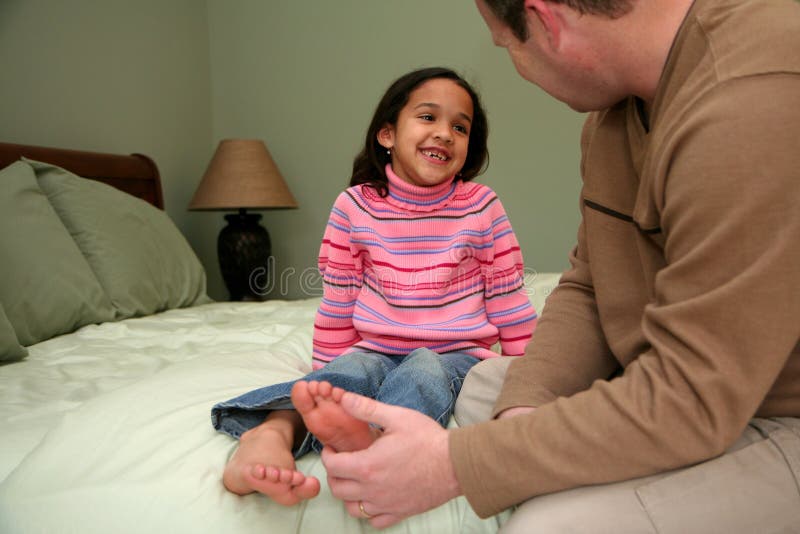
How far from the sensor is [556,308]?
0.95m

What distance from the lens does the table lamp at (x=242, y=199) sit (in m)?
2.90

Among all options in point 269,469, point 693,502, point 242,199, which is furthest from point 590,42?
point 242,199

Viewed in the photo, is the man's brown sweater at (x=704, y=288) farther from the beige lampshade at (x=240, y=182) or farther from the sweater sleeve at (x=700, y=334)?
the beige lampshade at (x=240, y=182)

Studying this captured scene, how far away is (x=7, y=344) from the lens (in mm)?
1402

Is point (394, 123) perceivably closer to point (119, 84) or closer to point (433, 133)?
point (433, 133)

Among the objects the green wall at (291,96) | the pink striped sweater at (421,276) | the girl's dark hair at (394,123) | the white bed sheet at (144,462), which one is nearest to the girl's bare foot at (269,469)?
the white bed sheet at (144,462)

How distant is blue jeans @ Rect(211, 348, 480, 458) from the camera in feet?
2.96

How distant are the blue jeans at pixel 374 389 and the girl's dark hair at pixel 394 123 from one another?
45cm

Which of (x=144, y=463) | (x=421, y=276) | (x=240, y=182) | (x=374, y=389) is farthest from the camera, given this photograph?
(x=240, y=182)

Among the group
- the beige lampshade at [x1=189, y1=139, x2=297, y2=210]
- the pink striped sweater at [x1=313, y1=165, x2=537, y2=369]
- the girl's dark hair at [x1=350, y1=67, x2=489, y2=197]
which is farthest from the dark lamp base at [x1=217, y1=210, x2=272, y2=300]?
the pink striped sweater at [x1=313, y1=165, x2=537, y2=369]

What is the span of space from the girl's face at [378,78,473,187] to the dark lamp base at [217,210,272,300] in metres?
1.72

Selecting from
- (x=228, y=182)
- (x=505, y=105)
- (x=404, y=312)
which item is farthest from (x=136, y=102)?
(x=404, y=312)

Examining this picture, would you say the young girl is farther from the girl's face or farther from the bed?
the bed

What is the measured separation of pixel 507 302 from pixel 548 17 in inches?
27.5
